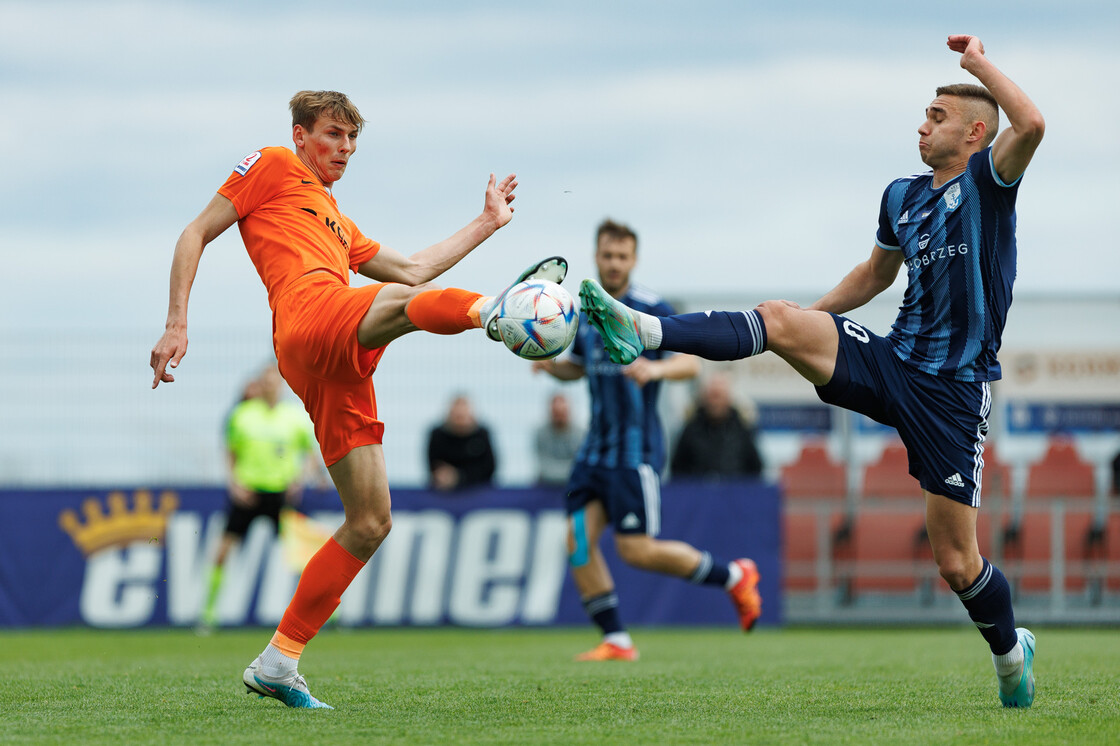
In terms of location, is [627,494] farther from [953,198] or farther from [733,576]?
[953,198]

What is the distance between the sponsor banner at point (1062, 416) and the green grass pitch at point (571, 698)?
196 inches

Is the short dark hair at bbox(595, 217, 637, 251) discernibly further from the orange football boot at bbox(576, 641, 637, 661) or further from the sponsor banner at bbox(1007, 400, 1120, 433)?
the sponsor banner at bbox(1007, 400, 1120, 433)

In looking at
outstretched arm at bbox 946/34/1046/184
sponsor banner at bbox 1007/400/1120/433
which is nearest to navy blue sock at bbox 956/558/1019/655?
outstretched arm at bbox 946/34/1046/184

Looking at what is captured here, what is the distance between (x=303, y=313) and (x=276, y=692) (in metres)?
1.51

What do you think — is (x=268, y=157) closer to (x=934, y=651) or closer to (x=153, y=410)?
(x=934, y=651)

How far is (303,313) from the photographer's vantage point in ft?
16.1

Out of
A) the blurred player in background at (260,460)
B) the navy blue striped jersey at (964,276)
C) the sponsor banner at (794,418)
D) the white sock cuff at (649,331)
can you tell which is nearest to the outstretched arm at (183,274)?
the white sock cuff at (649,331)

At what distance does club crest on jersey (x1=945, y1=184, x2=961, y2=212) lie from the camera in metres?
5.02

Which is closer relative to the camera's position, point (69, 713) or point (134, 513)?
point (69, 713)

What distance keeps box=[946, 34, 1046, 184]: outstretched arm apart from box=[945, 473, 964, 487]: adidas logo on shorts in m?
1.10

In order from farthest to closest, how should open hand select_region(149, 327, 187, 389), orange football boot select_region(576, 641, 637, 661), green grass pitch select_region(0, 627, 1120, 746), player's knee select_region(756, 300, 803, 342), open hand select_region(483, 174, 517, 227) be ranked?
orange football boot select_region(576, 641, 637, 661) < open hand select_region(483, 174, 517, 227) < open hand select_region(149, 327, 187, 389) < player's knee select_region(756, 300, 803, 342) < green grass pitch select_region(0, 627, 1120, 746)

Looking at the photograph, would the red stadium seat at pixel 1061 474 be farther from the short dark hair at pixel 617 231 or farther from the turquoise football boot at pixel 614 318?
the turquoise football boot at pixel 614 318

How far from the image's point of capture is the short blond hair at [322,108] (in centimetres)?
548

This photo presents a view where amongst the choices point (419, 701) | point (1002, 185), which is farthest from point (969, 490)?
point (419, 701)
